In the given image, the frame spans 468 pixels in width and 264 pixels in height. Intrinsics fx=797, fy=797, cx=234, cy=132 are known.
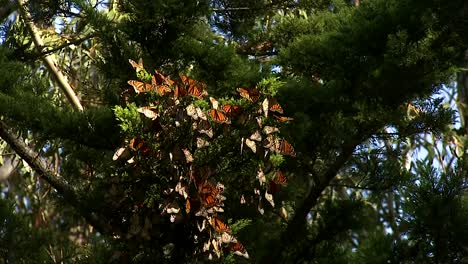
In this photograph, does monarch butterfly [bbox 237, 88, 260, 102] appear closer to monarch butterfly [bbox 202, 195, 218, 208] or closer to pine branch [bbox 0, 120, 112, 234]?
monarch butterfly [bbox 202, 195, 218, 208]

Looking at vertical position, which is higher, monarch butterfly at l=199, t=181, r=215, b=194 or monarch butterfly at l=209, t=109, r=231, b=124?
monarch butterfly at l=209, t=109, r=231, b=124

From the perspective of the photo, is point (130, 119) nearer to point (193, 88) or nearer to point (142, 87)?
point (142, 87)

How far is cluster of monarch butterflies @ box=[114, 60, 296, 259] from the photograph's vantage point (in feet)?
10.4

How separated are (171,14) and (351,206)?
5.18 feet

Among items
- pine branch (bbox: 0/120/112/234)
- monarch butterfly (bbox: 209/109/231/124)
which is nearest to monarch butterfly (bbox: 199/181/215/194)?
monarch butterfly (bbox: 209/109/231/124)

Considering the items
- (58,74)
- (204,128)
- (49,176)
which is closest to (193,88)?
(204,128)

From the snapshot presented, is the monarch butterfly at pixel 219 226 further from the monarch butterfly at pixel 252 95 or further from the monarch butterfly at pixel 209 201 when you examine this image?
the monarch butterfly at pixel 252 95

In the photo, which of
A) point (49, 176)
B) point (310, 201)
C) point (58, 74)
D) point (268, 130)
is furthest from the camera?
point (58, 74)

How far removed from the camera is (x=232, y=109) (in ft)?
10.8

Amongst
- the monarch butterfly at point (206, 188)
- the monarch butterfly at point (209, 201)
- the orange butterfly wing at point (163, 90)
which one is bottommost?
the monarch butterfly at point (209, 201)

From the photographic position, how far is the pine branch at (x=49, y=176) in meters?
3.78

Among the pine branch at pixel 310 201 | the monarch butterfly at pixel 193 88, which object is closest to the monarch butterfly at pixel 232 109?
the monarch butterfly at pixel 193 88

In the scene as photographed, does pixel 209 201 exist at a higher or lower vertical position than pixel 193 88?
lower

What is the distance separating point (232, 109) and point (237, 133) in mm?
102
